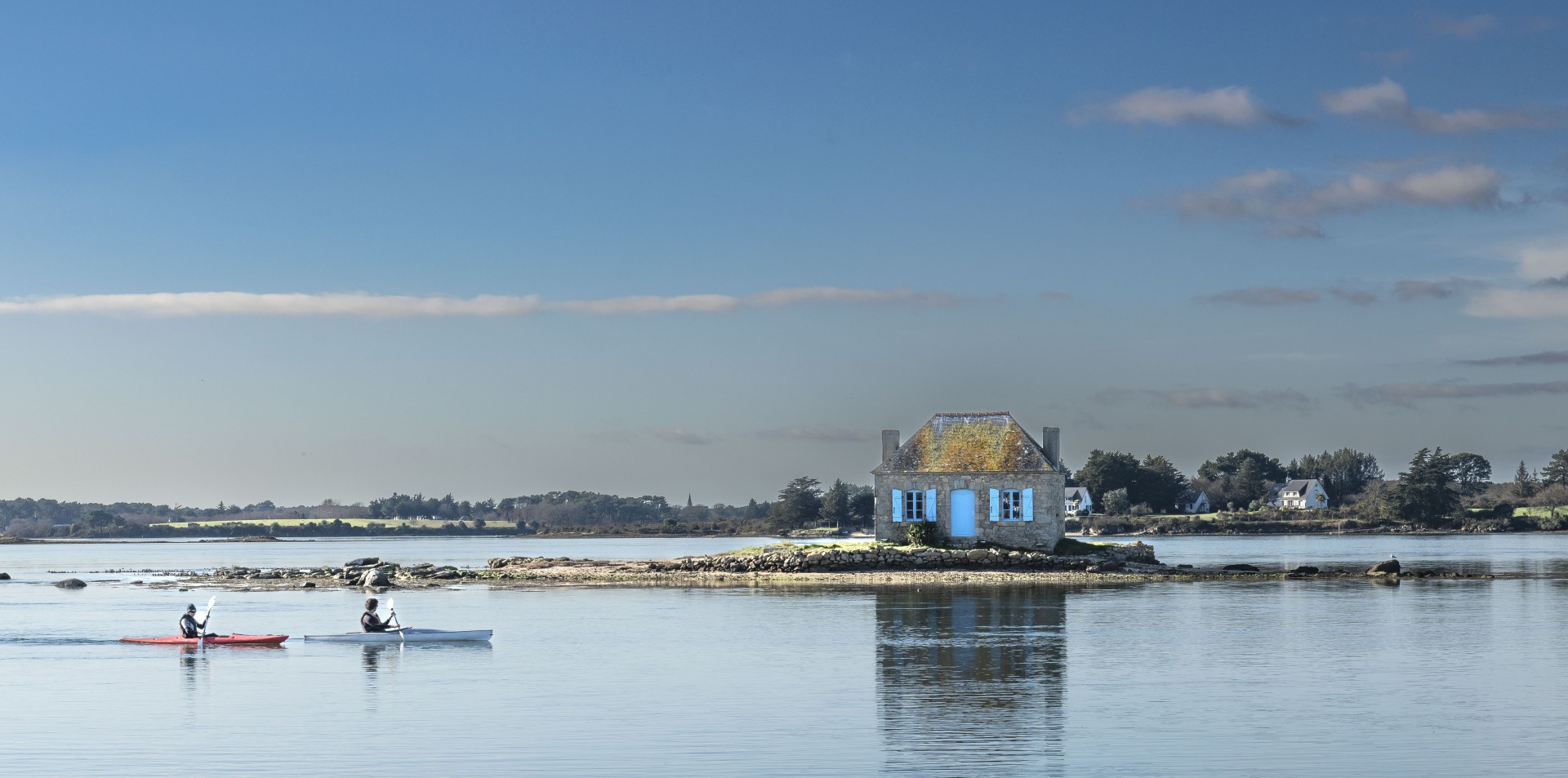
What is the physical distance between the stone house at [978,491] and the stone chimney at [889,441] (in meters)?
2.07

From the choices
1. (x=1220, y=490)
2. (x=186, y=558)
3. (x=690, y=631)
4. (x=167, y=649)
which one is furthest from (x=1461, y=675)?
(x=1220, y=490)

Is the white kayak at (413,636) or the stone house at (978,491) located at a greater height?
the stone house at (978,491)

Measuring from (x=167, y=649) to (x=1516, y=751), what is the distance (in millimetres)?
31216

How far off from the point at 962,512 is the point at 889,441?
5.34 meters

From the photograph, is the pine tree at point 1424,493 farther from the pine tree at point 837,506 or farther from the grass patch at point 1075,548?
the grass patch at point 1075,548

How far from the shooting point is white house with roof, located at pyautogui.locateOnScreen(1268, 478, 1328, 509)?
18800 cm

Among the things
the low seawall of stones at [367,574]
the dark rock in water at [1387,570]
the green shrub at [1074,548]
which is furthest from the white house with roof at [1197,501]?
the low seawall of stones at [367,574]

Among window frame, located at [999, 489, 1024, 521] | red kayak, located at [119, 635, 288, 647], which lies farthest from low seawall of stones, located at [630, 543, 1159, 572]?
red kayak, located at [119, 635, 288, 647]

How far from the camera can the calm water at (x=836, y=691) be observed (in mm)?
20891

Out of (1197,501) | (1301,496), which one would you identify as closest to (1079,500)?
(1197,501)

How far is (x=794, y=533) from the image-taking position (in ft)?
515

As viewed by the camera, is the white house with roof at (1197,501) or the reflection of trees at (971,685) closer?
the reflection of trees at (971,685)

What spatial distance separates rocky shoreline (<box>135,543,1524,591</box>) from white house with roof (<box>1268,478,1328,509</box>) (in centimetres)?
12262

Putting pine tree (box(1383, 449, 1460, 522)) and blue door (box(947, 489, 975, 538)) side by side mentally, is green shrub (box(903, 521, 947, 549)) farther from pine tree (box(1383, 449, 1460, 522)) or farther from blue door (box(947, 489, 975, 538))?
pine tree (box(1383, 449, 1460, 522))
